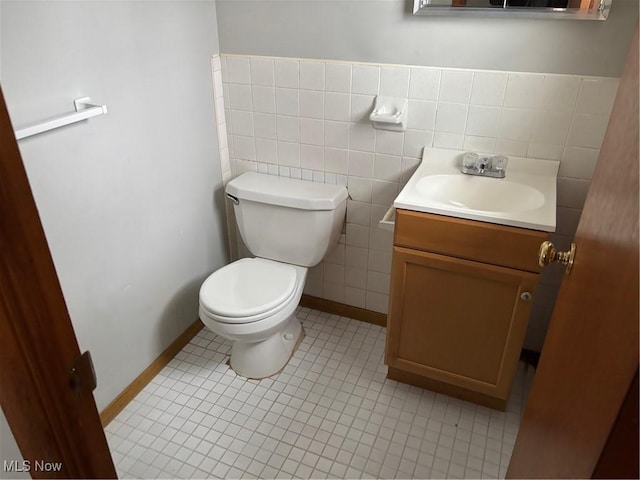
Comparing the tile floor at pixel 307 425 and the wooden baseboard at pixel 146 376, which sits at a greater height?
the wooden baseboard at pixel 146 376

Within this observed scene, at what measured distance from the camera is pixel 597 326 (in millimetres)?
783

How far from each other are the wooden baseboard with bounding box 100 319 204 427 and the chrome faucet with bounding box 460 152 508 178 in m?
1.37

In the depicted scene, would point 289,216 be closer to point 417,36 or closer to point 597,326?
point 417,36

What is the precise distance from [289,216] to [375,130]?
0.49 metres

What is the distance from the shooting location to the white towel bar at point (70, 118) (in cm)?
130

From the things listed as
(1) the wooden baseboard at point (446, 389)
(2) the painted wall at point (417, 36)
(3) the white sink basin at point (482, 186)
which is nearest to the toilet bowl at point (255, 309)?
(1) the wooden baseboard at point (446, 389)

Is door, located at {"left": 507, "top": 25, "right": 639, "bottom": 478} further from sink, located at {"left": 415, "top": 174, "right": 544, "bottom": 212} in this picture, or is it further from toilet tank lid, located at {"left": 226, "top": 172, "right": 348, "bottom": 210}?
toilet tank lid, located at {"left": 226, "top": 172, "right": 348, "bottom": 210}

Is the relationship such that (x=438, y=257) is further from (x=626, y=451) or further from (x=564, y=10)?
(x=626, y=451)

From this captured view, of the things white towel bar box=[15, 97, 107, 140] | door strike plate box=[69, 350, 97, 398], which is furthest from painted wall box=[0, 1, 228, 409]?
door strike plate box=[69, 350, 97, 398]

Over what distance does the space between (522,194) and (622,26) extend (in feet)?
1.89

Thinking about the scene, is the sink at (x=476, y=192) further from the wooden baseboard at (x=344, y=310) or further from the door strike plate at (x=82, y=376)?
the door strike plate at (x=82, y=376)

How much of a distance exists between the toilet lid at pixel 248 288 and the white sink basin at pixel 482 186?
619 mm

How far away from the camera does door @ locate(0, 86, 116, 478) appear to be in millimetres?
613

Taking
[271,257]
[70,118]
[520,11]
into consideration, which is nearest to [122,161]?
[70,118]
